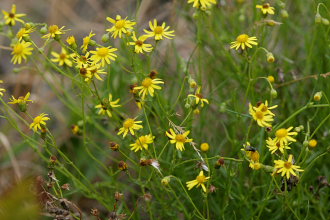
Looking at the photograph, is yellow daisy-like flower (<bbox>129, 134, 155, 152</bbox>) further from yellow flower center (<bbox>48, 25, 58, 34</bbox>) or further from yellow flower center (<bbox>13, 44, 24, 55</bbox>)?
yellow flower center (<bbox>13, 44, 24, 55</bbox>)

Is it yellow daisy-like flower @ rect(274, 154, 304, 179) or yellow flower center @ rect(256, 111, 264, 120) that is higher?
yellow flower center @ rect(256, 111, 264, 120)

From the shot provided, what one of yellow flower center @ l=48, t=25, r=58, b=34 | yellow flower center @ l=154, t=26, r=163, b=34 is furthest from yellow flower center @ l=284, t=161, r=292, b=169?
yellow flower center @ l=48, t=25, r=58, b=34

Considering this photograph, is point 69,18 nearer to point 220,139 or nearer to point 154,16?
point 154,16

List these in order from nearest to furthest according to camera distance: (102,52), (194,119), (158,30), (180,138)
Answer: (180,138) → (102,52) → (158,30) → (194,119)

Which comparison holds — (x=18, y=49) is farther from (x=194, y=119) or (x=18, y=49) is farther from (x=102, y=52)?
(x=194, y=119)

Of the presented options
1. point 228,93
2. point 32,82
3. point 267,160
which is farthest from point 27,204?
point 32,82

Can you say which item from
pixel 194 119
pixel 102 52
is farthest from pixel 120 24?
pixel 194 119

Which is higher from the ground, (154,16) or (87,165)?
(154,16)

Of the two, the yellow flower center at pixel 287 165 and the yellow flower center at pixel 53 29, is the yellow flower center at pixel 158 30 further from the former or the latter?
the yellow flower center at pixel 287 165
